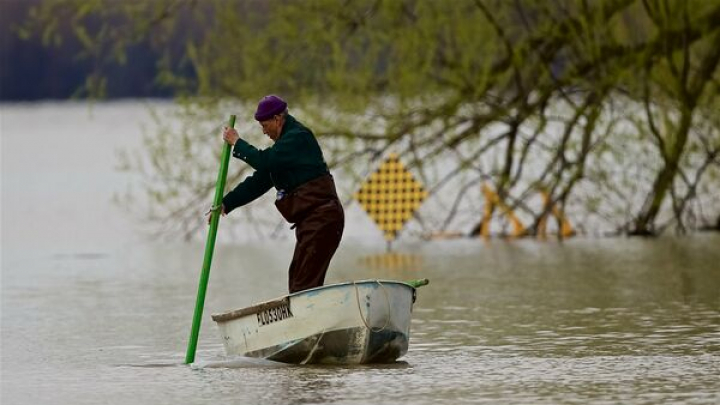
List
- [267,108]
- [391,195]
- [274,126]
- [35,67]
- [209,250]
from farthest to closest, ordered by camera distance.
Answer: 1. [35,67]
2. [391,195]
3. [209,250]
4. [274,126]
5. [267,108]

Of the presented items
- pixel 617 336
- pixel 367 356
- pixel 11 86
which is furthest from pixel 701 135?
pixel 11 86

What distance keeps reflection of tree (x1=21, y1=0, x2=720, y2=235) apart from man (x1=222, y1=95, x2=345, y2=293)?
12.4 meters

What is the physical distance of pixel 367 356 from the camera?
45.2 ft

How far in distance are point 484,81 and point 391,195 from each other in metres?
2.24

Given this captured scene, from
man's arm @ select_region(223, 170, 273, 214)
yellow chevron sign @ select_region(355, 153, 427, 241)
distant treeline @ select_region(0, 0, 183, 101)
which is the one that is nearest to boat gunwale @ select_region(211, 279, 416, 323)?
man's arm @ select_region(223, 170, 273, 214)

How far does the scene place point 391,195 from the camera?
91.4ft

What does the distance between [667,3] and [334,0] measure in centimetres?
413

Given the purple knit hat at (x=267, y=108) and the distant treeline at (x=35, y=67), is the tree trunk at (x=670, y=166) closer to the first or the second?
the purple knit hat at (x=267, y=108)

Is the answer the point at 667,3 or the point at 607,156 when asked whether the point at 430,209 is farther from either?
the point at 667,3

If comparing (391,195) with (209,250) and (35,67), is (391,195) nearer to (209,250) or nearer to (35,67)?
(209,250)

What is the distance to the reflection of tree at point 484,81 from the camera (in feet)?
87.5

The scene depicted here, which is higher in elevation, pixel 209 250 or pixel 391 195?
pixel 391 195

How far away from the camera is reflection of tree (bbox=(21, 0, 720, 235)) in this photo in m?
26.7

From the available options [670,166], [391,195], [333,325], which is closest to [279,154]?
[333,325]
